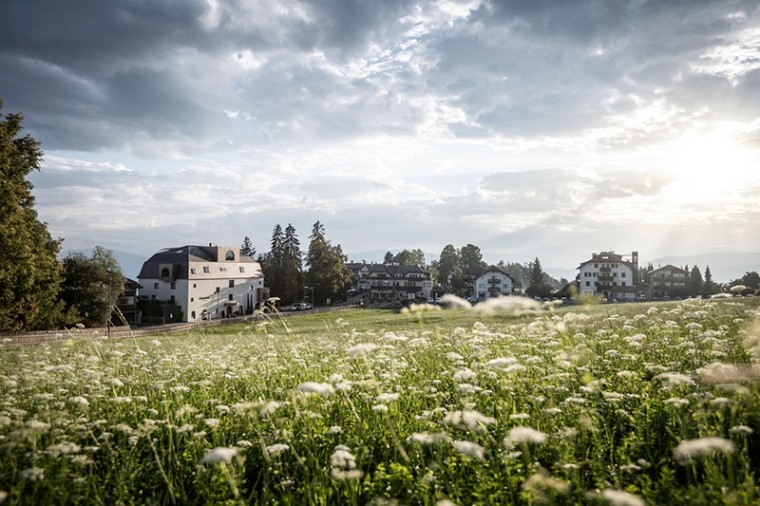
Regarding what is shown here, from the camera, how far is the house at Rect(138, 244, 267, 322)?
216 feet

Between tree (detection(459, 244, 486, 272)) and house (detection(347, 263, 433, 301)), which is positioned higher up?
tree (detection(459, 244, 486, 272))

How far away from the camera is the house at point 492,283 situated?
376 feet

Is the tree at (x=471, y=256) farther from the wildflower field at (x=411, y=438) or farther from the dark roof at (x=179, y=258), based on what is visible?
the wildflower field at (x=411, y=438)

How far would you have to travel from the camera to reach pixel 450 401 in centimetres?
709

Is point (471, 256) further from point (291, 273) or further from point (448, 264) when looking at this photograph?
point (291, 273)

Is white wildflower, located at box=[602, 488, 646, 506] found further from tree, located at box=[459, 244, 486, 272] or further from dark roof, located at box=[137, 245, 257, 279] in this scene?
tree, located at box=[459, 244, 486, 272]

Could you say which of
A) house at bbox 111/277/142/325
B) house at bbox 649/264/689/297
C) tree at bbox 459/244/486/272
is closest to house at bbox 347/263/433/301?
tree at bbox 459/244/486/272

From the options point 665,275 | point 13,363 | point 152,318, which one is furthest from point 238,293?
point 665,275

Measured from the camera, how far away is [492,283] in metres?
115

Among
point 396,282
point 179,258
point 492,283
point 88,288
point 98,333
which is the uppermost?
point 179,258

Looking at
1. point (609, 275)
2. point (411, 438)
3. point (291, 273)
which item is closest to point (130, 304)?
point (291, 273)

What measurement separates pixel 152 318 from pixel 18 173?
32.5 m

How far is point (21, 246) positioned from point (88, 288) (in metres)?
20.3

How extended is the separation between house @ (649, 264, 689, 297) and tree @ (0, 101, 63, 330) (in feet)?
414
